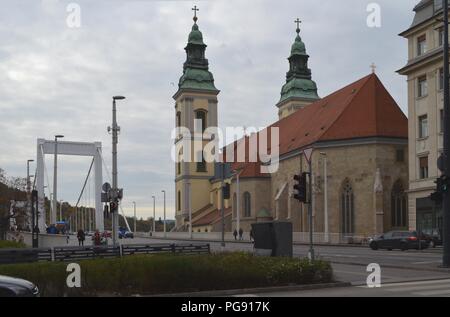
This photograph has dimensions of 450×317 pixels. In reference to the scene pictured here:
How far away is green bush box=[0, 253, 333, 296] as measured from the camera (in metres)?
15.4

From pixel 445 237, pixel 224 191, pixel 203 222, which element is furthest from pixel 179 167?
pixel 445 237

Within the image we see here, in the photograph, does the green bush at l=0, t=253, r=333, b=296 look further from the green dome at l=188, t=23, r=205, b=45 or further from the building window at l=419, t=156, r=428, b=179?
the green dome at l=188, t=23, r=205, b=45

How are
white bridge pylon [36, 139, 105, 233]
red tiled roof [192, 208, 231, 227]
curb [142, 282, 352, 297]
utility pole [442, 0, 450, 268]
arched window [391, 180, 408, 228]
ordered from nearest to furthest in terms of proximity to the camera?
curb [142, 282, 352, 297], utility pole [442, 0, 450, 268], arched window [391, 180, 408, 228], white bridge pylon [36, 139, 105, 233], red tiled roof [192, 208, 231, 227]

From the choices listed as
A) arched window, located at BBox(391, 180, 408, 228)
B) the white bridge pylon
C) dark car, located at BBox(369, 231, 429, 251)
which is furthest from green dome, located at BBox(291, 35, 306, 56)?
dark car, located at BBox(369, 231, 429, 251)

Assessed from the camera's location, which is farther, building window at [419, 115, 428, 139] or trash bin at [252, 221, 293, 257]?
building window at [419, 115, 428, 139]

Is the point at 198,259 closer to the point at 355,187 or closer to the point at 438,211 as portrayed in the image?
the point at 438,211

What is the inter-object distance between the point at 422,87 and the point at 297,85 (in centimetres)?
5355

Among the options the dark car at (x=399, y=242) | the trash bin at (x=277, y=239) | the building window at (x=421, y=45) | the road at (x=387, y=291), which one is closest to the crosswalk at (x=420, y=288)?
the road at (x=387, y=291)

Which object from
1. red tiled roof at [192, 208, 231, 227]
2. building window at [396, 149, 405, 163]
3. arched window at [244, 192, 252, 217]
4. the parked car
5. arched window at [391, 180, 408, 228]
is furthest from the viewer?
red tiled roof at [192, 208, 231, 227]

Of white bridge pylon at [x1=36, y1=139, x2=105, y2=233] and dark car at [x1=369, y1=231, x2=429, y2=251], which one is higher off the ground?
white bridge pylon at [x1=36, y1=139, x2=105, y2=233]

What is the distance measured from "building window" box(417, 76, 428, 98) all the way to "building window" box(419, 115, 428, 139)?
170 centimetres

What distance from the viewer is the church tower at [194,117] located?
9800 centimetres
